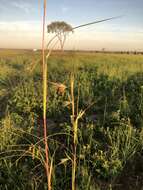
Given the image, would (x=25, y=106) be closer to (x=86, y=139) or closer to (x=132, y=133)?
(x=86, y=139)

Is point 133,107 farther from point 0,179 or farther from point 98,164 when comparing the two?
point 0,179

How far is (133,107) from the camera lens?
4070 mm

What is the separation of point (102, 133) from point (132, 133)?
1.37 feet

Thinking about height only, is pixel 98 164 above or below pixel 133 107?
below

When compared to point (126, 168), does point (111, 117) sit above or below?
above

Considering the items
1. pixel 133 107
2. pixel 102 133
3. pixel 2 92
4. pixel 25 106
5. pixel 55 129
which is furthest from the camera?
pixel 2 92

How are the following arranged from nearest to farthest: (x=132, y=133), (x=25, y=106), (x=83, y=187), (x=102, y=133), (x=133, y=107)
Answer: (x=83, y=187) → (x=132, y=133) → (x=102, y=133) → (x=133, y=107) → (x=25, y=106)

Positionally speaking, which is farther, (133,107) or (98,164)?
(133,107)

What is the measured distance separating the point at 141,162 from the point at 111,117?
1082 mm

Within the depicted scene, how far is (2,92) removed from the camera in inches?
243

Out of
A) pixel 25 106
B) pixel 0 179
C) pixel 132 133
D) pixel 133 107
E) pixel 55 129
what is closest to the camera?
pixel 0 179

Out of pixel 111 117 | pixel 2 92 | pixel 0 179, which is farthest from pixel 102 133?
pixel 2 92

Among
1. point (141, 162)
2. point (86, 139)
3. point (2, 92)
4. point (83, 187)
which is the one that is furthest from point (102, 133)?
point (2, 92)

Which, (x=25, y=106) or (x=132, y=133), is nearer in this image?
(x=132, y=133)
